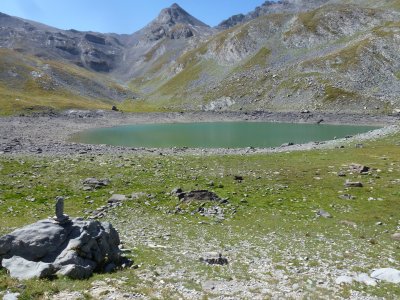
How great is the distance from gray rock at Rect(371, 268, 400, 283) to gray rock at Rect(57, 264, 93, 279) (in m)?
13.0

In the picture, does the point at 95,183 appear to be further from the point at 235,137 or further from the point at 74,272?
the point at 235,137

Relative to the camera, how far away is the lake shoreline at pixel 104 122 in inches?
2328

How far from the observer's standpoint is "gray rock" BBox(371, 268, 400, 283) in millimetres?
16156

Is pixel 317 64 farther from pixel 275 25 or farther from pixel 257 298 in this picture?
pixel 257 298

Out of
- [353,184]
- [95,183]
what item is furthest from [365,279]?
[95,183]

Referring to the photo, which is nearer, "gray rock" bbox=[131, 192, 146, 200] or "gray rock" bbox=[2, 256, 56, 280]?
"gray rock" bbox=[2, 256, 56, 280]

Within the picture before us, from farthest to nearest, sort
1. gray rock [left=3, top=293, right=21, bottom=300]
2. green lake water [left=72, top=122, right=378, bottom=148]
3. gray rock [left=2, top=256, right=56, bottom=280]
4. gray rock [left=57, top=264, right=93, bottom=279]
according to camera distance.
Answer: green lake water [left=72, top=122, right=378, bottom=148] < gray rock [left=57, top=264, right=93, bottom=279] < gray rock [left=2, top=256, right=56, bottom=280] < gray rock [left=3, top=293, right=21, bottom=300]

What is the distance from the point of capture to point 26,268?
49.6 ft

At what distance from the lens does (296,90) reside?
135500 millimetres

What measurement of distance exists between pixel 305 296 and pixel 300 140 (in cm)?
Result: 6263

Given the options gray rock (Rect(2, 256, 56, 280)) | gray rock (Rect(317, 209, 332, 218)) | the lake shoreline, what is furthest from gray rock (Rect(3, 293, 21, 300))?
the lake shoreline

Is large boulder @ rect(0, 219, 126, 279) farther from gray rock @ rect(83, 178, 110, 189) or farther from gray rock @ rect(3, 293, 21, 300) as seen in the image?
gray rock @ rect(83, 178, 110, 189)

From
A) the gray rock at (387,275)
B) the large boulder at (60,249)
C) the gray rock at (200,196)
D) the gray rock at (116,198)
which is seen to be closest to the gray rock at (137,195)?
the gray rock at (116,198)

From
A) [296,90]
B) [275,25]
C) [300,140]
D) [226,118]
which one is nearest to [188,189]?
[300,140]
